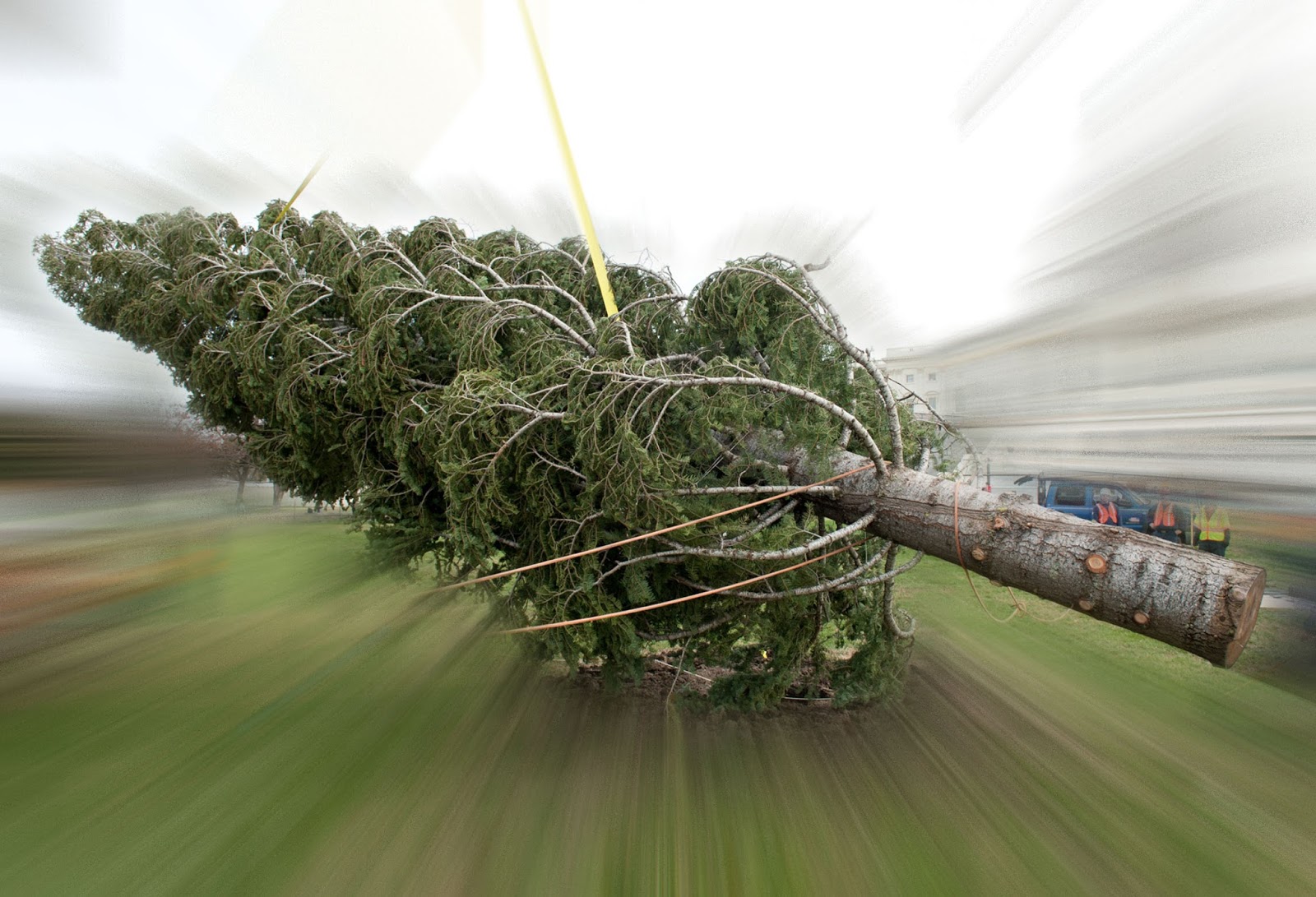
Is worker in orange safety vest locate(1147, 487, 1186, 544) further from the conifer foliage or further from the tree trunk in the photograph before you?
the conifer foliage

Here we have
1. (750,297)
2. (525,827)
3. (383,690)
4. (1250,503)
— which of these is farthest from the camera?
(383,690)

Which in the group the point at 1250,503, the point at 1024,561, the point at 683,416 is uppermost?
the point at 683,416

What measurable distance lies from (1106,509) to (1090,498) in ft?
2.19

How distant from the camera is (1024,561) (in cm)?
279

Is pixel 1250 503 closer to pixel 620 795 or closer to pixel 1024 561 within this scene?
pixel 1024 561

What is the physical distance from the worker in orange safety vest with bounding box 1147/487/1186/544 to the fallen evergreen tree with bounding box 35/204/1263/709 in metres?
0.20

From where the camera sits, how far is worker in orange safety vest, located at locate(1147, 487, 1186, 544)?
8.21ft

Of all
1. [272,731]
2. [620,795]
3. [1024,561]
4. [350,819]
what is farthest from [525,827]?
[1024,561]

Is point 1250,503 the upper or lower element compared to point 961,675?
upper

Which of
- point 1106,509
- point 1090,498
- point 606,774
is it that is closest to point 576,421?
point 606,774

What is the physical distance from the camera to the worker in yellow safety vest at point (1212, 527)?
8.08 feet

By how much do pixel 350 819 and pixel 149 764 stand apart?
1.46 metres

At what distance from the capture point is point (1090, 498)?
4199 millimetres

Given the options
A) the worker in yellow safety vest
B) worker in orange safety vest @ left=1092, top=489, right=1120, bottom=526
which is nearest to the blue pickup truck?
worker in orange safety vest @ left=1092, top=489, right=1120, bottom=526
